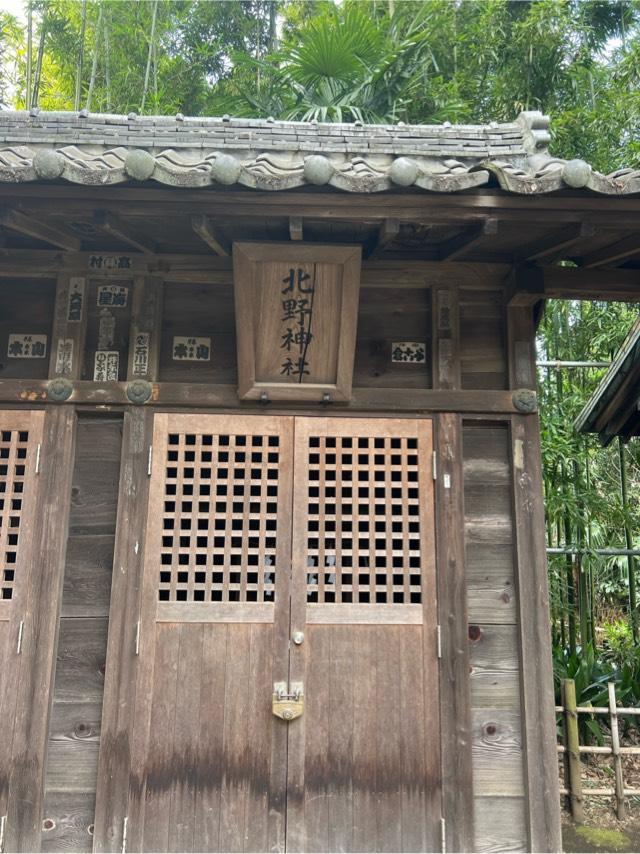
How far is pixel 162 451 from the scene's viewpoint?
13.1 ft

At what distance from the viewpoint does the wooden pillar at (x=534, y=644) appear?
3695 mm

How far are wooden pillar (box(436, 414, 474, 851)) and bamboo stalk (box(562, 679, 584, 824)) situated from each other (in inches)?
70.1

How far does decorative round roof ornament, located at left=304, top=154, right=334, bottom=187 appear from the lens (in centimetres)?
295

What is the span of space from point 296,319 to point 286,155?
4.50 ft

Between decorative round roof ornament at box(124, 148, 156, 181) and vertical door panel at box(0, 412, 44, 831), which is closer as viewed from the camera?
decorative round roof ornament at box(124, 148, 156, 181)

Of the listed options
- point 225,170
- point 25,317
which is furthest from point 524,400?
point 25,317

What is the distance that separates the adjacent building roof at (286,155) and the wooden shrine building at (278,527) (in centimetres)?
22

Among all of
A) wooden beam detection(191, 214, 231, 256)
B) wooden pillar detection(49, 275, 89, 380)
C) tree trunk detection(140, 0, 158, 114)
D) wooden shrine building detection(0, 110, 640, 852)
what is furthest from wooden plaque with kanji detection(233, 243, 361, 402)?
tree trunk detection(140, 0, 158, 114)

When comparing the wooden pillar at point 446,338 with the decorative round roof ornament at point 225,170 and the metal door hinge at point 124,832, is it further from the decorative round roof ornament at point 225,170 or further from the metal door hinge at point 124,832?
the metal door hinge at point 124,832

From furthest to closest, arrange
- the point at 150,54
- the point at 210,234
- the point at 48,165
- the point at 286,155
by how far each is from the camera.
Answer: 1. the point at 150,54
2. the point at 286,155
3. the point at 210,234
4. the point at 48,165

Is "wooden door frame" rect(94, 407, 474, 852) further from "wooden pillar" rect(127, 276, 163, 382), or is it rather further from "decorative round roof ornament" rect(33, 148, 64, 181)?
"decorative round roof ornament" rect(33, 148, 64, 181)

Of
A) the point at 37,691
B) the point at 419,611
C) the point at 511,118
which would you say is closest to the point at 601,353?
the point at 511,118

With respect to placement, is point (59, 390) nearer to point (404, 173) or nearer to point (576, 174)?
point (404, 173)

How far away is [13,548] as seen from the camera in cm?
392
